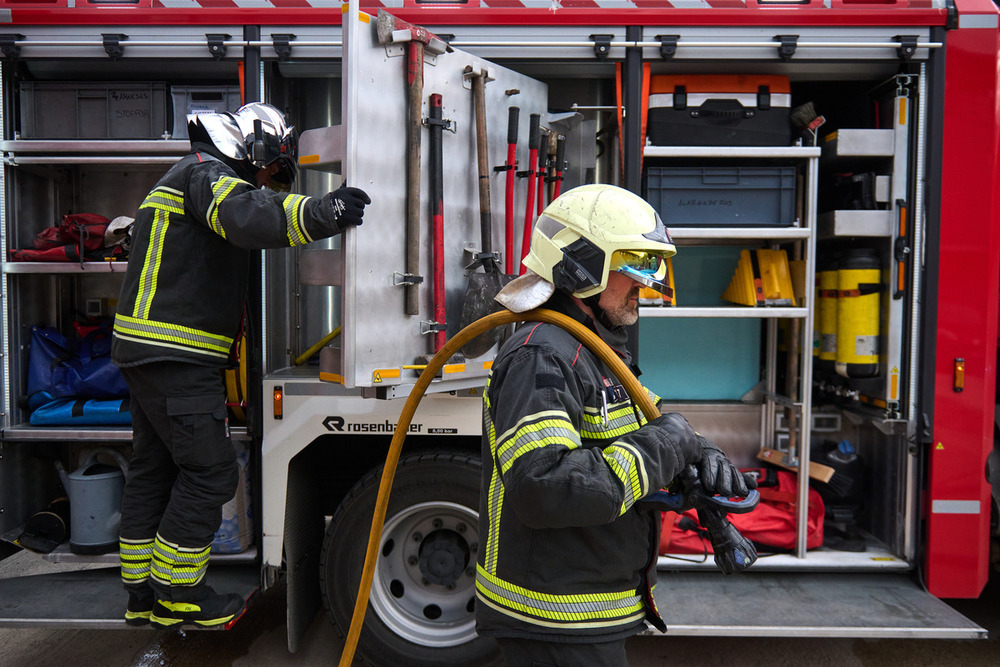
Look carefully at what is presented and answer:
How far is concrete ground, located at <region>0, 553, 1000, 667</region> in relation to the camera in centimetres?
342

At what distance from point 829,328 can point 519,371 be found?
8.66ft

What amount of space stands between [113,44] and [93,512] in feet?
7.25

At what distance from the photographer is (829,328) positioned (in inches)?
142

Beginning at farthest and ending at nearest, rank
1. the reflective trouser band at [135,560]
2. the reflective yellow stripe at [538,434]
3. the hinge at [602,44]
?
the hinge at [602,44] < the reflective trouser band at [135,560] < the reflective yellow stripe at [538,434]

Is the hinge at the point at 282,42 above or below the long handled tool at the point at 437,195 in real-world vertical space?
above

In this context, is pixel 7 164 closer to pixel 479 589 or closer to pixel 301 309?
pixel 301 309

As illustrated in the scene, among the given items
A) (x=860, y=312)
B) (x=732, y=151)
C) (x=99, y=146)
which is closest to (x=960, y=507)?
(x=860, y=312)

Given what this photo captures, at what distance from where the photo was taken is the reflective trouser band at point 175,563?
2.93 metres

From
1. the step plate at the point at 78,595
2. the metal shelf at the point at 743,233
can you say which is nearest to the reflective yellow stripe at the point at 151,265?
the step plate at the point at 78,595

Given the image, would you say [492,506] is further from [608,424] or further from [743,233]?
[743,233]

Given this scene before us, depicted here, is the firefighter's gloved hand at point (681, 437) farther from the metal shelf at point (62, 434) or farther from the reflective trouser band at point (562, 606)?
the metal shelf at point (62, 434)

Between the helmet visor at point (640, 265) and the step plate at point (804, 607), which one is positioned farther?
the step plate at point (804, 607)

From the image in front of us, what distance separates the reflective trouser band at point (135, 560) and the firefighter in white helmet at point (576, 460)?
6.40 feet

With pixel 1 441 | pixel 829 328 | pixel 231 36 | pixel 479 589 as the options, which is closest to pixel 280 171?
pixel 231 36
